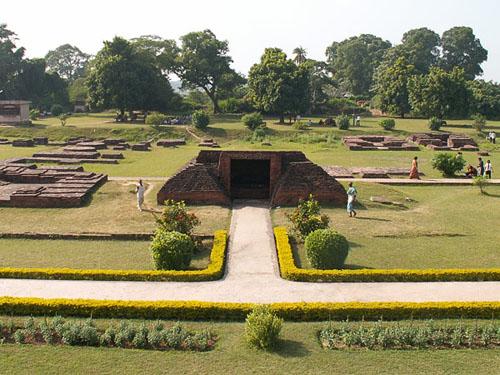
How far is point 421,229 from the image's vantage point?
15516 mm

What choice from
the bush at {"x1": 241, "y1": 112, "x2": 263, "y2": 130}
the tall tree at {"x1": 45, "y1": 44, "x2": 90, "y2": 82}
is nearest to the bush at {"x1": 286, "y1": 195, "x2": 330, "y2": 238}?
the bush at {"x1": 241, "y1": 112, "x2": 263, "y2": 130}

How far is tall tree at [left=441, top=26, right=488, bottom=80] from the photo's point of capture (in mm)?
75000

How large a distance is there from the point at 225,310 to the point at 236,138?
103 ft

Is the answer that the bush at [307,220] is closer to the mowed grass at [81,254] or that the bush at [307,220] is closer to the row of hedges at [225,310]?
the mowed grass at [81,254]

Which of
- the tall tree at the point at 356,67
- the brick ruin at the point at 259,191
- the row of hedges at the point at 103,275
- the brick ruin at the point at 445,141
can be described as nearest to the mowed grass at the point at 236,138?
the brick ruin at the point at 445,141

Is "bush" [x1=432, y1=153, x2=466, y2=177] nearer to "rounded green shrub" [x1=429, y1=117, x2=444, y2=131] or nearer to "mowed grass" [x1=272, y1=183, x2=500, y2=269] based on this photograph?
"mowed grass" [x1=272, y1=183, x2=500, y2=269]

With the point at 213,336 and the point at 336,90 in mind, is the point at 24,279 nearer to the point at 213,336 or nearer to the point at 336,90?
the point at 213,336

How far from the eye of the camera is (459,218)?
17.1 metres

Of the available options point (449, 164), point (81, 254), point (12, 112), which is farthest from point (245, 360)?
point (12, 112)

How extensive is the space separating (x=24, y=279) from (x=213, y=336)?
4792 millimetres

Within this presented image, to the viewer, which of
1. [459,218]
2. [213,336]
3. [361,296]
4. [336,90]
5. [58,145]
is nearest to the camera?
[213,336]

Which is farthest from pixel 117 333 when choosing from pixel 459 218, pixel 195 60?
pixel 195 60

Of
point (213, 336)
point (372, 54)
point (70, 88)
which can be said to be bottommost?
point (213, 336)

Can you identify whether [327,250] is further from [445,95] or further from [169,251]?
[445,95]
